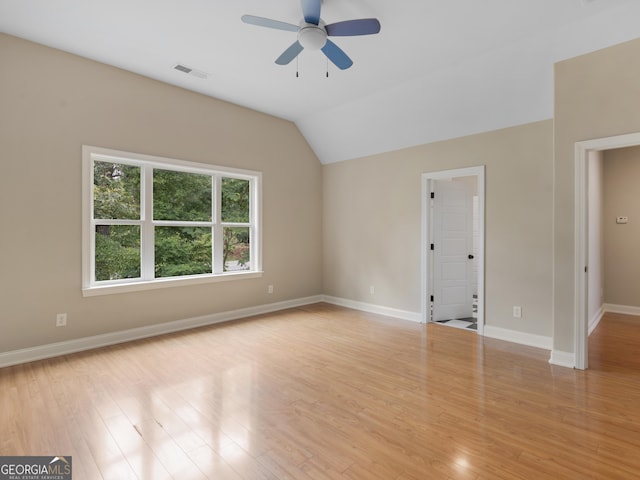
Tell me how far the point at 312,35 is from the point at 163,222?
3057 mm

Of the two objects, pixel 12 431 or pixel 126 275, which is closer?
pixel 12 431

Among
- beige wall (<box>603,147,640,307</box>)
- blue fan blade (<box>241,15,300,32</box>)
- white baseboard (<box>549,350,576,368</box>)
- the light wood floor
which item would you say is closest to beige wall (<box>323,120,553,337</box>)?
white baseboard (<box>549,350,576,368</box>)

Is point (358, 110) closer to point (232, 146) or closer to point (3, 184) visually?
point (232, 146)

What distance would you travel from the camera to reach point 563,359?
328 centimetres

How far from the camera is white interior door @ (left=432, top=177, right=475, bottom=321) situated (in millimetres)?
4961

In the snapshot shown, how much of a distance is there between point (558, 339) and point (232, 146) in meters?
4.78

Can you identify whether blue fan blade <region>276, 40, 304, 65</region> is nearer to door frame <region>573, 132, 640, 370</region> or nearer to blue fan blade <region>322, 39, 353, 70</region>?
blue fan blade <region>322, 39, 353, 70</region>

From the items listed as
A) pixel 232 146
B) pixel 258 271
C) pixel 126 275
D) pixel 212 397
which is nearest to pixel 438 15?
pixel 232 146

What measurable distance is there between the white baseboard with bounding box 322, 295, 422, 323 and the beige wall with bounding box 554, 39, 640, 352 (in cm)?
196

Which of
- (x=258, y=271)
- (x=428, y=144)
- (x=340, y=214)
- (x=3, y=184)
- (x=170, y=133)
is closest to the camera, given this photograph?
(x=3, y=184)

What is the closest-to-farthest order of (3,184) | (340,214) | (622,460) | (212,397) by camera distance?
(622,460) → (212,397) → (3,184) → (340,214)

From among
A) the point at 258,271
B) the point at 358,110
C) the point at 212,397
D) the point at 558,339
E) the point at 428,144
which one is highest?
the point at 358,110

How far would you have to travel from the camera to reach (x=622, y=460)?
1924mm

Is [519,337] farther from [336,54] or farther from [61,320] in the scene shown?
[61,320]
